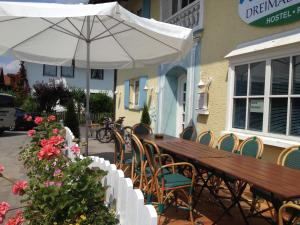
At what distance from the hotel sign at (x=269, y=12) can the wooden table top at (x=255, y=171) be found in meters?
2.45

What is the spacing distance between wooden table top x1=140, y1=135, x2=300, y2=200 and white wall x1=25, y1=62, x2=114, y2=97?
2611 cm

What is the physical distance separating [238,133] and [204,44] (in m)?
2.48

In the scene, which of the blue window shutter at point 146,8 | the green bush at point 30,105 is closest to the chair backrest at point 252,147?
the blue window shutter at point 146,8

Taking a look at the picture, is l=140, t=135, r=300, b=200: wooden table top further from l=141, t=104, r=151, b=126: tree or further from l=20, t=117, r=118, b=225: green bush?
l=141, t=104, r=151, b=126: tree

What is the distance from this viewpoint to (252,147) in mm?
4625

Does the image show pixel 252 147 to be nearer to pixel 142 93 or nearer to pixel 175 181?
pixel 175 181

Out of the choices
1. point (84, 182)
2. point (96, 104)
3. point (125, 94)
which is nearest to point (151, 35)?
point (84, 182)

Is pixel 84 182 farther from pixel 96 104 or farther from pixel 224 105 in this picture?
pixel 96 104

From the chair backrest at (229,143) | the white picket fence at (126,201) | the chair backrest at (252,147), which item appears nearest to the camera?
the white picket fence at (126,201)

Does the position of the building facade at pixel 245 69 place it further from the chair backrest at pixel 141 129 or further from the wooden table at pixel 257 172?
the wooden table at pixel 257 172

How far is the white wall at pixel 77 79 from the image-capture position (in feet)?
93.5

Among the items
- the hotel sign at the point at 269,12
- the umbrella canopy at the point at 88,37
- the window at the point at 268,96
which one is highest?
the hotel sign at the point at 269,12

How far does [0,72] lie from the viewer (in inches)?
1275

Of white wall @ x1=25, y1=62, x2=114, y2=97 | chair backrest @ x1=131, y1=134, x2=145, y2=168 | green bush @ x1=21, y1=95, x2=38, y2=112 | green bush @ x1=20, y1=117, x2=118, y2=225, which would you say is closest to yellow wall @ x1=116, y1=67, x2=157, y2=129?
chair backrest @ x1=131, y1=134, x2=145, y2=168
